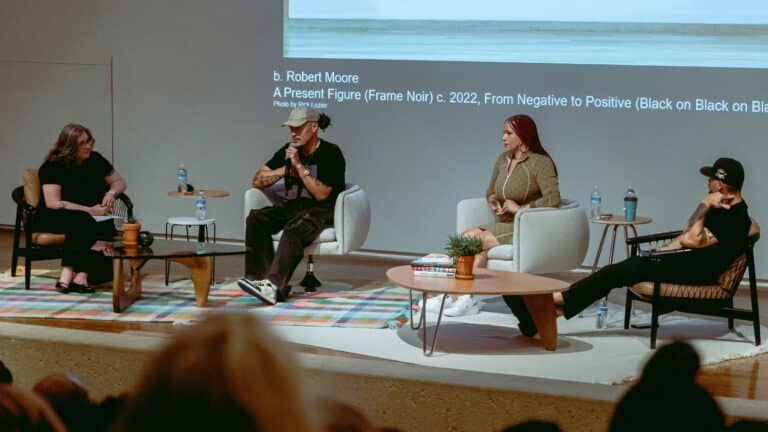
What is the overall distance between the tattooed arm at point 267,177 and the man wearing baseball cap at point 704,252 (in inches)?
92.1

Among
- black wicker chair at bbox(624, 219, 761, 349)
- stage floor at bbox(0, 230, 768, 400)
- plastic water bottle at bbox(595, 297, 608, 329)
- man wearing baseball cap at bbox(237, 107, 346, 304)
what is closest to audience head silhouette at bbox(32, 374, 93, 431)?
stage floor at bbox(0, 230, 768, 400)

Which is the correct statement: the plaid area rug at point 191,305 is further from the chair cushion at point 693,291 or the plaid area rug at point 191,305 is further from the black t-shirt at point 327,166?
the chair cushion at point 693,291

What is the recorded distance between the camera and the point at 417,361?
5.50 metres

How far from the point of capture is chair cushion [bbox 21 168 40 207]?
732 centimetres

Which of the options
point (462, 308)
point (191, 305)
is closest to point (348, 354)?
point (462, 308)

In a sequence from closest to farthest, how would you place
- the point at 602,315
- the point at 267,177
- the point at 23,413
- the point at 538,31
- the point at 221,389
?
the point at 221,389, the point at 23,413, the point at 602,315, the point at 267,177, the point at 538,31

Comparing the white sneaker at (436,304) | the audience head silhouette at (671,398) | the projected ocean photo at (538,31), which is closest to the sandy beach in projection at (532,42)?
the projected ocean photo at (538,31)

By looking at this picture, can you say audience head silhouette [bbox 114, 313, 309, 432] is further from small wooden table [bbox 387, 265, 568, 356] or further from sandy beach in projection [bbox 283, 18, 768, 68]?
sandy beach in projection [bbox 283, 18, 768, 68]

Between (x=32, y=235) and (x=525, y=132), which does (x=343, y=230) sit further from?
(x=32, y=235)

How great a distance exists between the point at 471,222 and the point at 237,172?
9.33 feet

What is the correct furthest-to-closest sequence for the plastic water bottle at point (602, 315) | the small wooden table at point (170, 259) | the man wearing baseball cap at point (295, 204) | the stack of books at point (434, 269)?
the man wearing baseball cap at point (295, 204), the small wooden table at point (170, 259), the plastic water bottle at point (602, 315), the stack of books at point (434, 269)

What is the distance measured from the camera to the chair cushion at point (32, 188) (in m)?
7.32

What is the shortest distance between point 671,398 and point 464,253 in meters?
4.34

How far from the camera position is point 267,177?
24.4 ft
